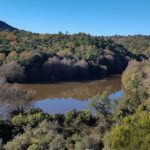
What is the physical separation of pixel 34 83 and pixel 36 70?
15.9 ft

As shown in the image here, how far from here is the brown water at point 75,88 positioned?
2510 inches

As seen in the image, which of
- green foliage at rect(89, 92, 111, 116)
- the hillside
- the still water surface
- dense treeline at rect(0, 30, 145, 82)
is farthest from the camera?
the hillside

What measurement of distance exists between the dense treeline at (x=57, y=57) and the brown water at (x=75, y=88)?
4.75m

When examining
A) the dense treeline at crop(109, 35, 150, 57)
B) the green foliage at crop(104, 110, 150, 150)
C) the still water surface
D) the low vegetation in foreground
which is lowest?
the still water surface

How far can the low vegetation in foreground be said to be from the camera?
1638 centimetres

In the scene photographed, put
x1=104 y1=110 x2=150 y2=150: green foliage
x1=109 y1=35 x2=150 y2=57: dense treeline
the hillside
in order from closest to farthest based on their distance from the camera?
x1=104 y1=110 x2=150 y2=150: green foliage
the hillside
x1=109 y1=35 x2=150 y2=57: dense treeline

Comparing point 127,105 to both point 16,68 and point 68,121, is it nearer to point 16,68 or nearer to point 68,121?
point 68,121

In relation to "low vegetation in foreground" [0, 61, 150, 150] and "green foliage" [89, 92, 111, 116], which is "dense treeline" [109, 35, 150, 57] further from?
"low vegetation in foreground" [0, 61, 150, 150]

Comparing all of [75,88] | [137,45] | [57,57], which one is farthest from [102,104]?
[137,45]

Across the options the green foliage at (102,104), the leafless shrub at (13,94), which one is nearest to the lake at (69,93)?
the leafless shrub at (13,94)

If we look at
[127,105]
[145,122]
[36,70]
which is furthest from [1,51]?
[145,122]

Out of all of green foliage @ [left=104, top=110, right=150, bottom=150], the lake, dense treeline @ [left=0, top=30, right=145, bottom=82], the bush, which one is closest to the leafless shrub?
the lake

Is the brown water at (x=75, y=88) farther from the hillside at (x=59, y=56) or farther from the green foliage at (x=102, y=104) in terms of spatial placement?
the green foliage at (x=102, y=104)

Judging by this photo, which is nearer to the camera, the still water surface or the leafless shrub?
the leafless shrub
